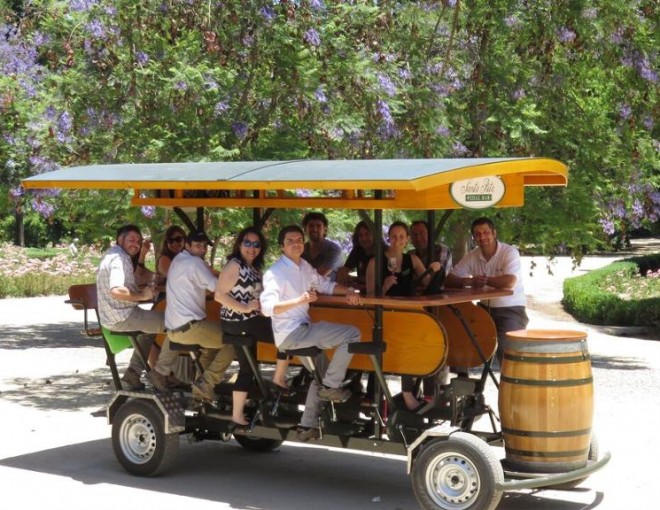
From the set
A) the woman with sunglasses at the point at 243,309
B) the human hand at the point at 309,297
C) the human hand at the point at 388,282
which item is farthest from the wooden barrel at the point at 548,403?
the woman with sunglasses at the point at 243,309

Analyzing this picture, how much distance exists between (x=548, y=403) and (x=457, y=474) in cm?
73

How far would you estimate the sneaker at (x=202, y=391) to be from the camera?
9.44 meters

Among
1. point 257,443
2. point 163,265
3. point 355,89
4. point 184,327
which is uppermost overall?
point 355,89

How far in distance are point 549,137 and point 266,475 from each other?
26.0 ft

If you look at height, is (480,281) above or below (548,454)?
above

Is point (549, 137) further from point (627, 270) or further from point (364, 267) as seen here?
point (627, 270)

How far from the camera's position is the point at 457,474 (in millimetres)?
8008

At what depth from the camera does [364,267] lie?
1060 cm

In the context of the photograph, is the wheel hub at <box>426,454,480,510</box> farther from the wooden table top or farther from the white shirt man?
the wooden table top

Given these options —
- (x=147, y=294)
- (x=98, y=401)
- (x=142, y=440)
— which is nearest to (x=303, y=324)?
(x=147, y=294)

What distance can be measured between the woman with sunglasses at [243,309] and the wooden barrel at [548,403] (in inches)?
71.3

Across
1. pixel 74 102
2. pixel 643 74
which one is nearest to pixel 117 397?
pixel 74 102

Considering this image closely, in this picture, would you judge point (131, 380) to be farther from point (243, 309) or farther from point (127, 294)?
point (243, 309)

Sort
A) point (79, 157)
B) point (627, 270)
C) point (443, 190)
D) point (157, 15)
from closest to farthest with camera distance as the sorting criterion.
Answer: point (443, 190)
point (157, 15)
point (79, 157)
point (627, 270)
